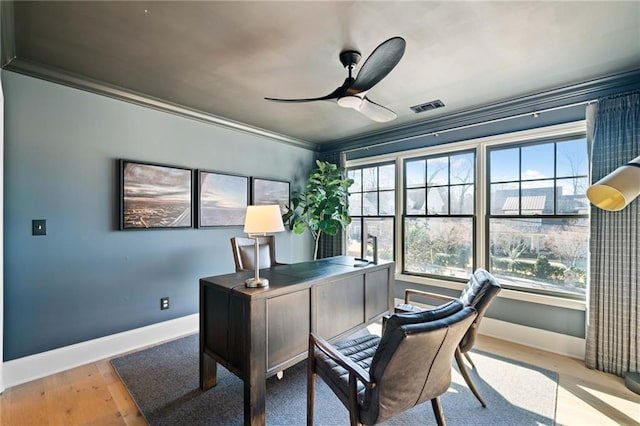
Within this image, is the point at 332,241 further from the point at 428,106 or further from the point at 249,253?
the point at 428,106

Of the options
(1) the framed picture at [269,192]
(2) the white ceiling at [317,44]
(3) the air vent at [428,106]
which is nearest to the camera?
(2) the white ceiling at [317,44]

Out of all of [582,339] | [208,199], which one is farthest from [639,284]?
[208,199]

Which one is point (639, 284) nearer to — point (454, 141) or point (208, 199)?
point (454, 141)

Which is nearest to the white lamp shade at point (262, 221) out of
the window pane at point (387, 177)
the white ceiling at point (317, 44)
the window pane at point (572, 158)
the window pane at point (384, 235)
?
the white ceiling at point (317, 44)

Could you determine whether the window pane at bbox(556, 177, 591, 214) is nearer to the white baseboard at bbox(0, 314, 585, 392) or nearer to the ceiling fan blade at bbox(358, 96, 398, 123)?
the white baseboard at bbox(0, 314, 585, 392)

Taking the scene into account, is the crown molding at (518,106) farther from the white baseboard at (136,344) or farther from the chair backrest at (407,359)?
the chair backrest at (407,359)

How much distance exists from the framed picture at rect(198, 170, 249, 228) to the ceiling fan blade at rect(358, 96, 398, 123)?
212 cm

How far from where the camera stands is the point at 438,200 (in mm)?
3826

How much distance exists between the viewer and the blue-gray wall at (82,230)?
2369 mm

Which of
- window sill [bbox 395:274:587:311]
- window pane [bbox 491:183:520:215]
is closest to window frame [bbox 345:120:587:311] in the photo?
window sill [bbox 395:274:587:311]

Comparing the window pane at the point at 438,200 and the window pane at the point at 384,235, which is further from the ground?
the window pane at the point at 438,200

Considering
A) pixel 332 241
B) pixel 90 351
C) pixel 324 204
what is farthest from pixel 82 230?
pixel 332 241

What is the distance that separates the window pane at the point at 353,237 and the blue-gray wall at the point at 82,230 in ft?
7.28

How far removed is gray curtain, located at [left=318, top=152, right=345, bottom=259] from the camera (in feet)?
15.6
